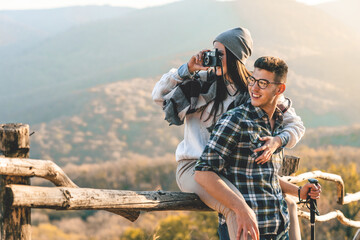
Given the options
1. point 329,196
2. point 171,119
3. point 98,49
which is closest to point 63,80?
point 98,49

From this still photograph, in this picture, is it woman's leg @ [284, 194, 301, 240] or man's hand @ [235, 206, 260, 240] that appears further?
woman's leg @ [284, 194, 301, 240]

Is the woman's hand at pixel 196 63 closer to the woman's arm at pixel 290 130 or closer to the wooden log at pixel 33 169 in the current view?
the woman's arm at pixel 290 130

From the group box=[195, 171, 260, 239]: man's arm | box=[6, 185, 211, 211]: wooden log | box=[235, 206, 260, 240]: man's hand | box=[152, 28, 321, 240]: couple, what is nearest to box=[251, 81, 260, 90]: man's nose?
box=[152, 28, 321, 240]: couple

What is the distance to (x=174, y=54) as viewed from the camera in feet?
316

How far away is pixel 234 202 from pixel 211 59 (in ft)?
2.55

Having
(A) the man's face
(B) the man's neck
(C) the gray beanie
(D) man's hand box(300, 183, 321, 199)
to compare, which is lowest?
(D) man's hand box(300, 183, 321, 199)

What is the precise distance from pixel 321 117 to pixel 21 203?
74589 mm

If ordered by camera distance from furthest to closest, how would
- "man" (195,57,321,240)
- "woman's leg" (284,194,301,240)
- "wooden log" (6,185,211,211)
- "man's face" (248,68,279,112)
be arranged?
1. "woman's leg" (284,194,301,240)
2. "man's face" (248,68,279,112)
3. "man" (195,57,321,240)
4. "wooden log" (6,185,211,211)

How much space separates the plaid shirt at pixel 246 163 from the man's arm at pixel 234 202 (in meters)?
0.04

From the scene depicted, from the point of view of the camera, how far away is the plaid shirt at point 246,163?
1887mm

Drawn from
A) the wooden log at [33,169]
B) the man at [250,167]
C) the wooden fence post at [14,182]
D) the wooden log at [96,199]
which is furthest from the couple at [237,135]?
the wooden fence post at [14,182]

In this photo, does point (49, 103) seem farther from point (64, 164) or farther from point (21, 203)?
point (21, 203)

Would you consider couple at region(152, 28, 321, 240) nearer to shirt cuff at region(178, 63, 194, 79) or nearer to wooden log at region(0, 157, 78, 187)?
shirt cuff at region(178, 63, 194, 79)

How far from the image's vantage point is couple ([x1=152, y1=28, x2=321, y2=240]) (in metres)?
1.89
